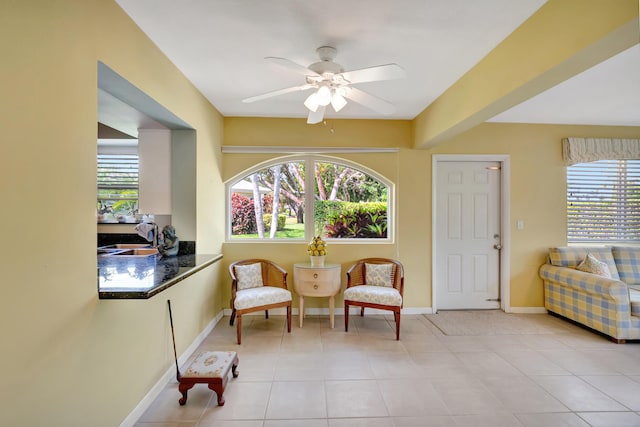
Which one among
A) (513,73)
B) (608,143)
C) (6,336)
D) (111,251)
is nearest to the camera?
(6,336)

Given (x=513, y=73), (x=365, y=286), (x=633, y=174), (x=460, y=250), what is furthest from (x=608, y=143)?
(x=365, y=286)

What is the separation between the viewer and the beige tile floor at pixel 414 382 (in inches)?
82.3

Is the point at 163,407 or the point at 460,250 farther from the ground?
the point at 460,250

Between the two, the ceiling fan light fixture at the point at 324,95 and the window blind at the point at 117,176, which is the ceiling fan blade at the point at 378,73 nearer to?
the ceiling fan light fixture at the point at 324,95

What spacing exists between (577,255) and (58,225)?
16.7ft

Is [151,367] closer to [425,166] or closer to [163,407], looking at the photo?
[163,407]

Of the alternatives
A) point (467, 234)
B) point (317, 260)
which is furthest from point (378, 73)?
point (467, 234)

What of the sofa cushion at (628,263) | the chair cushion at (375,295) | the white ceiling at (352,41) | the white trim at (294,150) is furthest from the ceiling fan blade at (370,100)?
the sofa cushion at (628,263)

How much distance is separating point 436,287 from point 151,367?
341 centimetres

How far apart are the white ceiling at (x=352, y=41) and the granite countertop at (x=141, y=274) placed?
1585mm

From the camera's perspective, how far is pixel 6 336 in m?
1.14

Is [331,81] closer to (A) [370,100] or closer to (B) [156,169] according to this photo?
(A) [370,100]

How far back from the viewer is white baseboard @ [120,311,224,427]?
1998mm

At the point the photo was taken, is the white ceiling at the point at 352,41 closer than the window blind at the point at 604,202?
Yes
